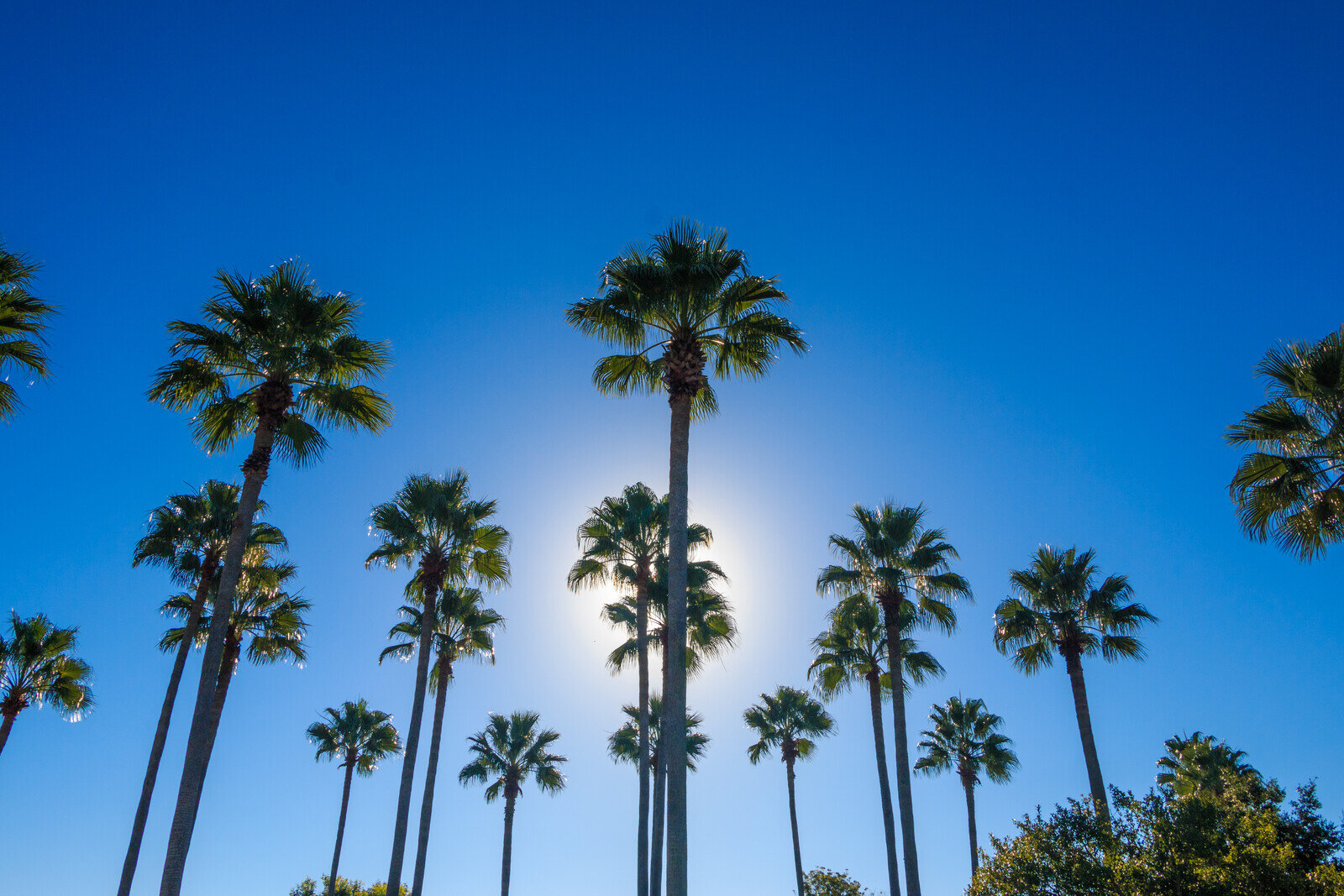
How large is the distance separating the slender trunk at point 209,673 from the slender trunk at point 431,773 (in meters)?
10.0

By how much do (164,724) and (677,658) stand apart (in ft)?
54.9

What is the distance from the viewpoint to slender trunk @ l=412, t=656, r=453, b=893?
2295 centimetres

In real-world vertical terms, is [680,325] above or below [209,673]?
above

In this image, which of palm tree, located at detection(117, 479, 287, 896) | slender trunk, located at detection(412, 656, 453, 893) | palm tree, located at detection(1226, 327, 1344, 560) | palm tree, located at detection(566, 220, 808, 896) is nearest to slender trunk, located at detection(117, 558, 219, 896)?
palm tree, located at detection(117, 479, 287, 896)

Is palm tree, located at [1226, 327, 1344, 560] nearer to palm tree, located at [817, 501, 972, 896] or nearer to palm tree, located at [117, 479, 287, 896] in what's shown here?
palm tree, located at [817, 501, 972, 896]

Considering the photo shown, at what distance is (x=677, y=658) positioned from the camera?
13.1 metres

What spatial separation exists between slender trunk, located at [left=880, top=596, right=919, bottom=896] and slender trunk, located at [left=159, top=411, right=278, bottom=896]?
1662 centimetres

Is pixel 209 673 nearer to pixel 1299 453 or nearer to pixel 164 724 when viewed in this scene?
pixel 164 724

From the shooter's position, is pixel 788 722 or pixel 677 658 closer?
pixel 677 658

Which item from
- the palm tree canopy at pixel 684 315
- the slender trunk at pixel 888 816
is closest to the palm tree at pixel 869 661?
the slender trunk at pixel 888 816

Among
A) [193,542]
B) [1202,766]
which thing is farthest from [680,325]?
[1202,766]

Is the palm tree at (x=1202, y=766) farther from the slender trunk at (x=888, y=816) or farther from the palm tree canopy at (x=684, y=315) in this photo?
the palm tree canopy at (x=684, y=315)

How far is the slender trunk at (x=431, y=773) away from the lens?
22953 millimetres

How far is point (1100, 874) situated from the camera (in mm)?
13391
